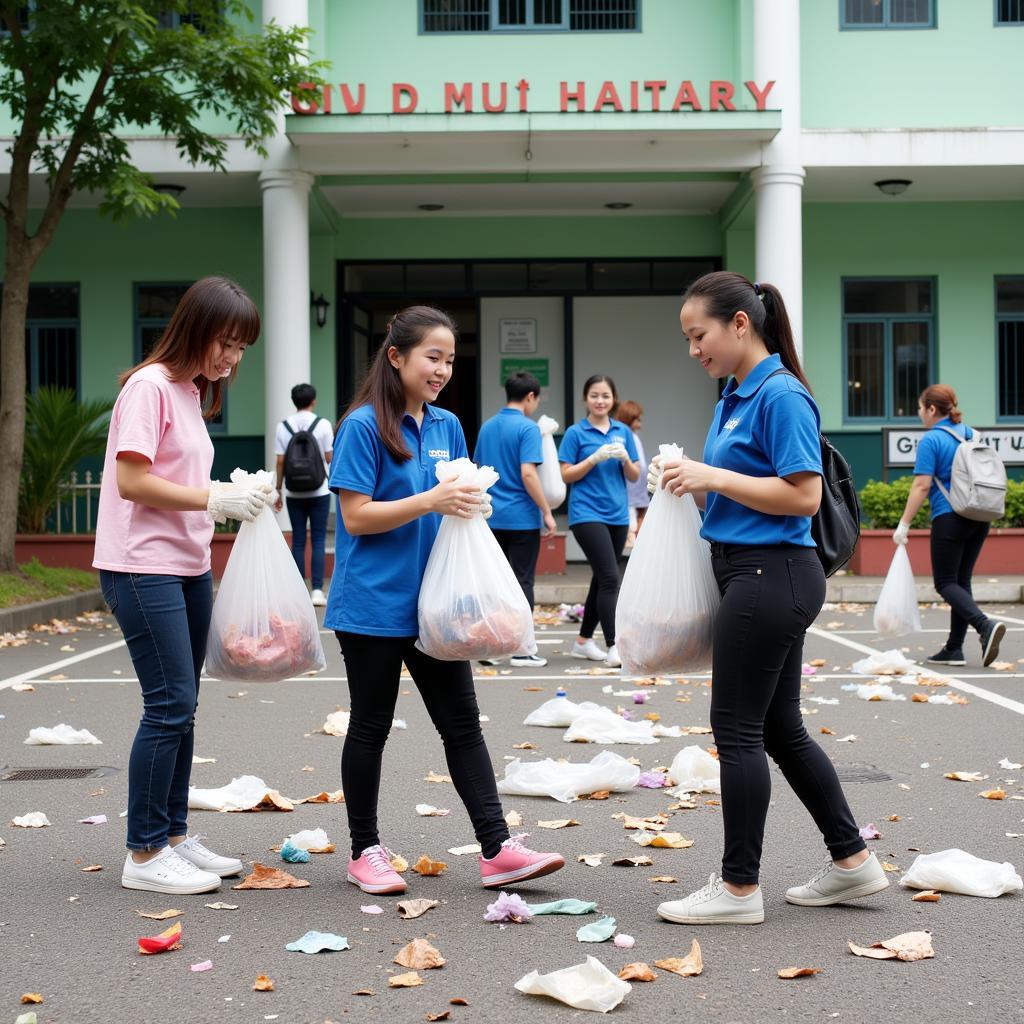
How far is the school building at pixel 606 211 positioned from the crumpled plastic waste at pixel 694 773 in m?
11.6

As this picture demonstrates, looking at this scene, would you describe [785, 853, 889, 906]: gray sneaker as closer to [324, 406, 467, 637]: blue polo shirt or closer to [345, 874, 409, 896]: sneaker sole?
[345, 874, 409, 896]: sneaker sole

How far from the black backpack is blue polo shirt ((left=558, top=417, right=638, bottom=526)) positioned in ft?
14.0

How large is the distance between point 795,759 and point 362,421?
64.9 inches

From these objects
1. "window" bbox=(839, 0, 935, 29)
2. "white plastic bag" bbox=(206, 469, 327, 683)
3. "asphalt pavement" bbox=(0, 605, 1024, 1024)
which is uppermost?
"window" bbox=(839, 0, 935, 29)

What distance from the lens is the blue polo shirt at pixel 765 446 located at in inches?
155

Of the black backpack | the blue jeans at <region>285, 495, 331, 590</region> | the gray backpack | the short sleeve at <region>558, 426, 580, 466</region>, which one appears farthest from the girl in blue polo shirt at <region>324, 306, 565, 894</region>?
the blue jeans at <region>285, 495, 331, 590</region>

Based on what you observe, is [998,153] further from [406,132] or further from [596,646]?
[596,646]

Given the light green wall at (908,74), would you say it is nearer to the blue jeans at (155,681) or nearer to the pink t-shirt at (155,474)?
the pink t-shirt at (155,474)

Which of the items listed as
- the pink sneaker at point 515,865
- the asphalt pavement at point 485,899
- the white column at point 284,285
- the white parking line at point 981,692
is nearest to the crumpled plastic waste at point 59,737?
the asphalt pavement at point 485,899

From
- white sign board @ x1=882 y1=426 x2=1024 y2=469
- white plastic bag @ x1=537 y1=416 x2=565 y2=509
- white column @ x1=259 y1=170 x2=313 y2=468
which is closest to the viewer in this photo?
white plastic bag @ x1=537 y1=416 x2=565 y2=509

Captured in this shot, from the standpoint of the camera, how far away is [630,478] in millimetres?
10250

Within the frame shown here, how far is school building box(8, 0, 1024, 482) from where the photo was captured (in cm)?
1717

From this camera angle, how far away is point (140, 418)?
4355mm

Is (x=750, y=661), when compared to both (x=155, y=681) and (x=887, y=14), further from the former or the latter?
(x=887, y=14)
